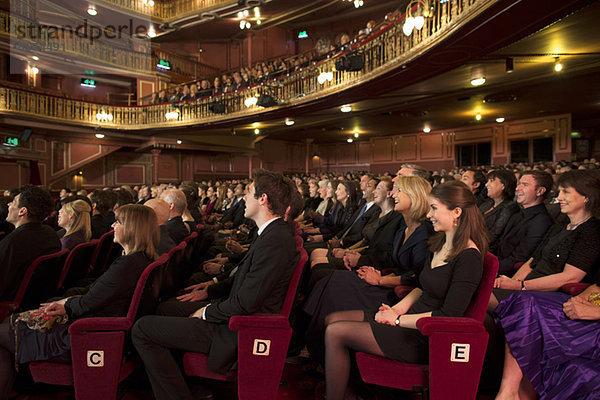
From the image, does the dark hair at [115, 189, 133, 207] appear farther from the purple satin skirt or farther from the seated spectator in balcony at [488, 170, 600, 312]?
the purple satin skirt

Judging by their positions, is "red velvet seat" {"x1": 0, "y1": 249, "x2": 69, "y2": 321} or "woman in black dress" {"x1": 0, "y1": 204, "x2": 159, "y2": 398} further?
"red velvet seat" {"x1": 0, "y1": 249, "x2": 69, "y2": 321}

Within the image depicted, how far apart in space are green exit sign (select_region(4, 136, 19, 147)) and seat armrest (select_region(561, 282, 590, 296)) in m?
12.9

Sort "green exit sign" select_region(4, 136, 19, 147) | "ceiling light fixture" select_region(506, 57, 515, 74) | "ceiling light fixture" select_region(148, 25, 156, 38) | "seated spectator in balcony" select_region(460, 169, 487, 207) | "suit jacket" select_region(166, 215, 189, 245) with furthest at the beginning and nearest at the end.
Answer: "ceiling light fixture" select_region(148, 25, 156, 38)
"green exit sign" select_region(4, 136, 19, 147)
"ceiling light fixture" select_region(506, 57, 515, 74)
"seated spectator in balcony" select_region(460, 169, 487, 207)
"suit jacket" select_region(166, 215, 189, 245)

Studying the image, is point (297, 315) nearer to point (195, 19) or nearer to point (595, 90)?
point (595, 90)

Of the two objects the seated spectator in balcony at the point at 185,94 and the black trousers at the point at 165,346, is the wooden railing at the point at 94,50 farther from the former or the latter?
the black trousers at the point at 165,346

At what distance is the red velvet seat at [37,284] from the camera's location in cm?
203

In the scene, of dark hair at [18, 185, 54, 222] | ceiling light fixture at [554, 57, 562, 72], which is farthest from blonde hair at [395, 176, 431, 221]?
ceiling light fixture at [554, 57, 562, 72]

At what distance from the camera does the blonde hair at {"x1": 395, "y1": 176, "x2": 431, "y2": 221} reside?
2236 millimetres

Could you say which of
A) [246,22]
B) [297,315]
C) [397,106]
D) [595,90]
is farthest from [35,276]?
[246,22]

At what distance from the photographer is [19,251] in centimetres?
215

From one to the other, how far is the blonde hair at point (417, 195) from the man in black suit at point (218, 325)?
909 millimetres

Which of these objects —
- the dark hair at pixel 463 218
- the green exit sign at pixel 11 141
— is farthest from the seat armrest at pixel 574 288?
the green exit sign at pixel 11 141

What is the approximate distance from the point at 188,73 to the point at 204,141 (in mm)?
3406

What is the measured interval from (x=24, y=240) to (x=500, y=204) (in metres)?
3.27
